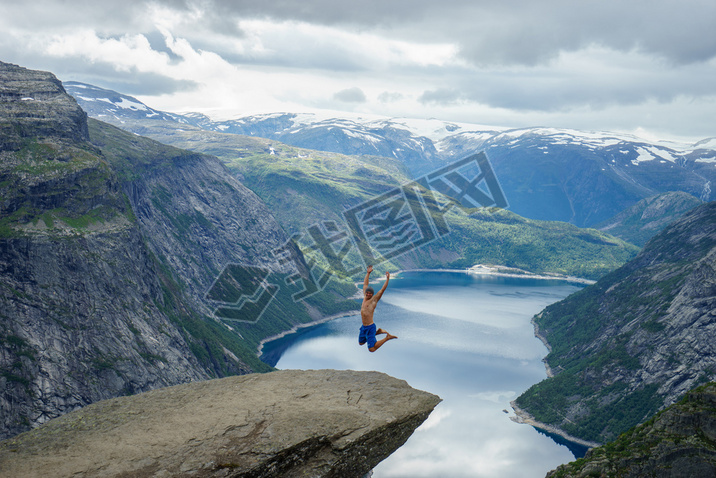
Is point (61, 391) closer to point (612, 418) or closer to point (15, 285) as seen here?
point (15, 285)

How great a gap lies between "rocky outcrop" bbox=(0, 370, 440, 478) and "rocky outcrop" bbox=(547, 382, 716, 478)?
69.7m

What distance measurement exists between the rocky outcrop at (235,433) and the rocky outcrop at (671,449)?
229ft

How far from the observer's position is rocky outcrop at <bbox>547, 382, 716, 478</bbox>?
79500 millimetres

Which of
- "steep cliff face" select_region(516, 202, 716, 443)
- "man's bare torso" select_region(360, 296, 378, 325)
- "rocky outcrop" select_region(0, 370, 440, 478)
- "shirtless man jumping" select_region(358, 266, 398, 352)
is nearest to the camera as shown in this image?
"rocky outcrop" select_region(0, 370, 440, 478)

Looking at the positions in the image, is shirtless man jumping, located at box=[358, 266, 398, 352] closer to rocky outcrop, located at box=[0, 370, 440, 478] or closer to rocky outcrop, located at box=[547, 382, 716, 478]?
rocky outcrop, located at box=[0, 370, 440, 478]

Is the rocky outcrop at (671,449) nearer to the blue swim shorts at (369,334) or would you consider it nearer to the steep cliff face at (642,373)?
the blue swim shorts at (369,334)

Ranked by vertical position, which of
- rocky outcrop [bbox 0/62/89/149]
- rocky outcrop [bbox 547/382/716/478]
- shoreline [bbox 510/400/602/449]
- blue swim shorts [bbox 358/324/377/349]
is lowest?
shoreline [bbox 510/400/602/449]

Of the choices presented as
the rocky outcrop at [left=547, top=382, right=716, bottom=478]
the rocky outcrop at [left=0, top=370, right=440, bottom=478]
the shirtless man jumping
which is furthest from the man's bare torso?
the rocky outcrop at [left=547, top=382, right=716, bottom=478]

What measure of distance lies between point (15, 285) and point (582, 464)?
115m

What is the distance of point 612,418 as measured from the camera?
160875 mm

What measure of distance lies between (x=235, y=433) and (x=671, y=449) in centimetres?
8051

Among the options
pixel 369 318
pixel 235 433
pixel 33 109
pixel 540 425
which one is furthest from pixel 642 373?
pixel 33 109

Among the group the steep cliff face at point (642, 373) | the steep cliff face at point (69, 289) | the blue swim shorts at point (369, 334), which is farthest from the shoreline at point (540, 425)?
the blue swim shorts at point (369, 334)

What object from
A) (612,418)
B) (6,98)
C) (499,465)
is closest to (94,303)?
(6,98)
